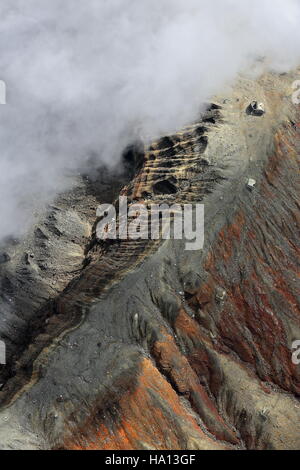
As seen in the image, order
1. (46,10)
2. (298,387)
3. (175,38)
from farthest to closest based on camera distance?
(46,10)
(175,38)
(298,387)

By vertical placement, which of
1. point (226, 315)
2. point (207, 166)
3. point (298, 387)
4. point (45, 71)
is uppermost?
point (45, 71)

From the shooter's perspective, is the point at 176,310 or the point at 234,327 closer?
the point at 176,310

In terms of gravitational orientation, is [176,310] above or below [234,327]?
above

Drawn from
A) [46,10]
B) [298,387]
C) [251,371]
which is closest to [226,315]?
[251,371]

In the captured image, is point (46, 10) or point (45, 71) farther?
point (46, 10)
